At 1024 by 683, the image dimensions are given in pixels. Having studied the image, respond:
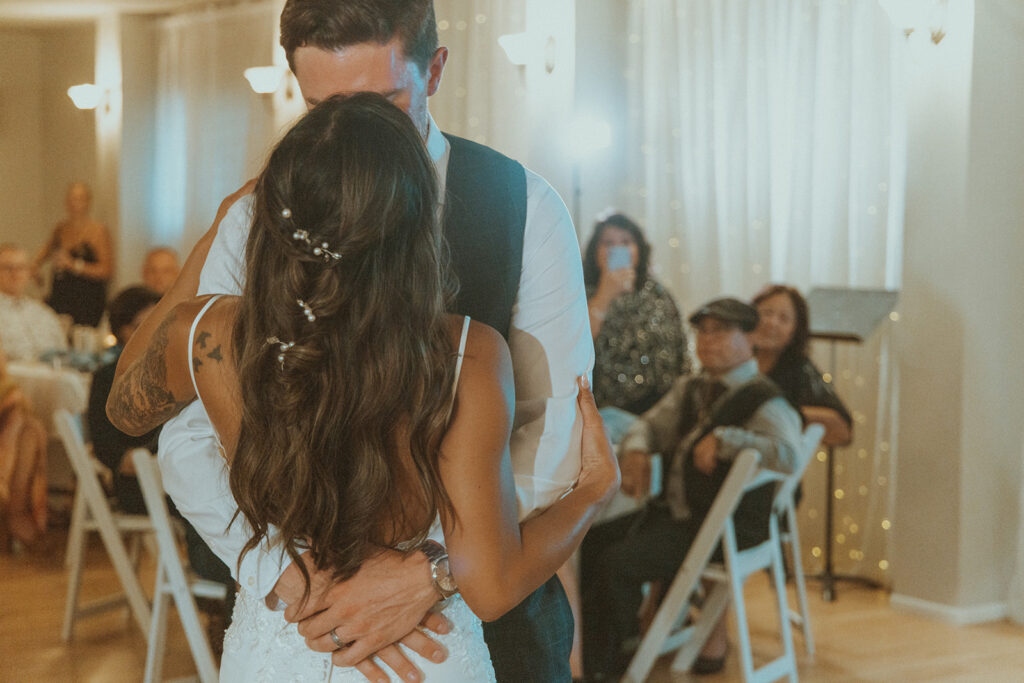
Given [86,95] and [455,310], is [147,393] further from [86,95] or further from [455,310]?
[86,95]

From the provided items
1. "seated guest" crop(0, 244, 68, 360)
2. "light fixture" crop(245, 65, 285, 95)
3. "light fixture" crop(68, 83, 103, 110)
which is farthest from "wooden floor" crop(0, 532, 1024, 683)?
"light fixture" crop(68, 83, 103, 110)

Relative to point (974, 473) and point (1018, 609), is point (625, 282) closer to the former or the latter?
point (974, 473)

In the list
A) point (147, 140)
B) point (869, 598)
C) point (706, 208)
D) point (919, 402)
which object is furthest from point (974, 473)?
point (147, 140)

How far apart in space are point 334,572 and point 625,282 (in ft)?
11.1

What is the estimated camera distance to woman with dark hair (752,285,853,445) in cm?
466

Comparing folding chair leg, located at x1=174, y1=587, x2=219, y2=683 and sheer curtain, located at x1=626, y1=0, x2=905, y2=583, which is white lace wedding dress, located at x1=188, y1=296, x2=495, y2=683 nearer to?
folding chair leg, located at x1=174, y1=587, x2=219, y2=683

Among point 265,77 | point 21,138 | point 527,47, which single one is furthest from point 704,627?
point 21,138

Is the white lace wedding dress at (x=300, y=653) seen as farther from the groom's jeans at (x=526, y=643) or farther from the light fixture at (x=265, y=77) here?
the light fixture at (x=265, y=77)

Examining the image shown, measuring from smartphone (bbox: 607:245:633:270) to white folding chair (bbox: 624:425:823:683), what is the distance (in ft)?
3.23

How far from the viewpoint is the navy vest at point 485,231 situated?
1.37 metres

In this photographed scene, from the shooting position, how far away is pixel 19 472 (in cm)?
573

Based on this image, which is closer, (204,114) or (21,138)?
(204,114)

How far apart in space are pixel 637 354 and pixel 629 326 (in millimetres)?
121

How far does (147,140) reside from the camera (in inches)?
361
